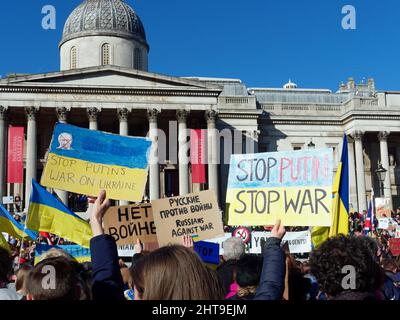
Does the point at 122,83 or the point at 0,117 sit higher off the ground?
the point at 122,83

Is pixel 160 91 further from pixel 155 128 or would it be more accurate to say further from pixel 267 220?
pixel 267 220

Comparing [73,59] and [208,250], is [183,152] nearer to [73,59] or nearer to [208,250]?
[73,59]

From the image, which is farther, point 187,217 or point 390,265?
point 187,217

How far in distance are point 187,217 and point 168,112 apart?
31.6 meters

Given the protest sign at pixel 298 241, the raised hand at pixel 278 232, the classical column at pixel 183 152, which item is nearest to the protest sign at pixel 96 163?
the protest sign at pixel 298 241

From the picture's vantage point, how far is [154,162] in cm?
3928

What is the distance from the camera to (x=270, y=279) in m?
3.81

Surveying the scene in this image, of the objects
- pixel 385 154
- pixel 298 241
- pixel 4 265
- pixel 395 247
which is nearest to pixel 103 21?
pixel 385 154

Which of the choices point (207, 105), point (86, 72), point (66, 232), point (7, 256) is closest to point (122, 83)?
point (86, 72)

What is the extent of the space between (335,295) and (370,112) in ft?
149

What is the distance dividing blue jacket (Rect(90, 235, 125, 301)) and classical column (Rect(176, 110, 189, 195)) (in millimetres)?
35701

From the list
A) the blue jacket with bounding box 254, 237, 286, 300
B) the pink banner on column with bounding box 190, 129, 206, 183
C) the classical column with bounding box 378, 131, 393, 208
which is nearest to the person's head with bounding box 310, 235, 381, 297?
the blue jacket with bounding box 254, 237, 286, 300

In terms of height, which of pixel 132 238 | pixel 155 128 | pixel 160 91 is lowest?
pixel 132 238
